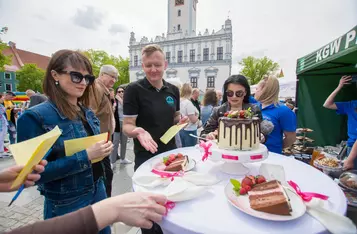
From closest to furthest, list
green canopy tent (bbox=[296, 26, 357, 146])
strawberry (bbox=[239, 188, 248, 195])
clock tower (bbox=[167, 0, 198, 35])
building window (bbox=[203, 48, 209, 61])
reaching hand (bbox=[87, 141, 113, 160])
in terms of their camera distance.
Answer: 1. strawberry (bbox=[239, 188, 248, 195])
2. reaching hand (bbox=[87, 141, 113, 160])
3. green canopy tent (bbox=[296, 26, 357, 146])
4. building window (bbox=[203, 48, 209, 61])
5. clock tower (bbox=[167, 0, 198, 35])

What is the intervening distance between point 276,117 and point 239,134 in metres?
1.34

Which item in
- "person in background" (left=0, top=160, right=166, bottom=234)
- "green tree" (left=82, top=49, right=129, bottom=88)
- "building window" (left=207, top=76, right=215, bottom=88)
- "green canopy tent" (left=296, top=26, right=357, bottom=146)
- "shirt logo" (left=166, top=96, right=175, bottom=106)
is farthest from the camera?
"green tree" (left=82, top=49, right=129, bottom=88)

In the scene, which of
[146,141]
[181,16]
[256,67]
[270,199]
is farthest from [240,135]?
[181,16]

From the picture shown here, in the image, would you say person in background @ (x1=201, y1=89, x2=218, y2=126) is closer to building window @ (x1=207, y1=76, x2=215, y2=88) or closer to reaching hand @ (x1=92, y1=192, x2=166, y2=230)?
reaching hand @ (x1=92, y1=192, x2=166, y2=230)

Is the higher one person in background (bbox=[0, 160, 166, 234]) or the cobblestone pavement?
person in background (bbox=[0, 160, 166, 234])

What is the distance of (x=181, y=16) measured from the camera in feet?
130

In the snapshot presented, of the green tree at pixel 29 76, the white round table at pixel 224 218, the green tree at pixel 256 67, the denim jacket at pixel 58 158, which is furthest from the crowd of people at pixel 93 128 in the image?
the green tree at pixel 29 76

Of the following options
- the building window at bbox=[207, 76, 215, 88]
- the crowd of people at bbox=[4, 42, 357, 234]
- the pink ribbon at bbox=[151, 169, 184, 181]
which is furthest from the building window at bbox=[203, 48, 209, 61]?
the pink ribbon at bbox=[151, 169, 184, 181]

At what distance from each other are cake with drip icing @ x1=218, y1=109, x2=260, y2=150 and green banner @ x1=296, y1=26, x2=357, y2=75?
199 centimetres

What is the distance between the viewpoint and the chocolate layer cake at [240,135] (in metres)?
1.44

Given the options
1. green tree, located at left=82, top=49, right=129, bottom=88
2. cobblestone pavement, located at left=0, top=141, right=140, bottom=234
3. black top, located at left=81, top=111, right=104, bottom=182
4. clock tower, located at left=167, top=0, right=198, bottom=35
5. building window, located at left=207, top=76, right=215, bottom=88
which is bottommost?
cobblestone pavement, located at left=0, top=141, right=140, bottom=234

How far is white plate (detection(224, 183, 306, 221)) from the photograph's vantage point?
80 cm

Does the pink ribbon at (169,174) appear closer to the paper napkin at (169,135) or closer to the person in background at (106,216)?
the paper napkin at (169,135)

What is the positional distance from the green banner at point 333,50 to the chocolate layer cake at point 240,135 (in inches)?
78.2
